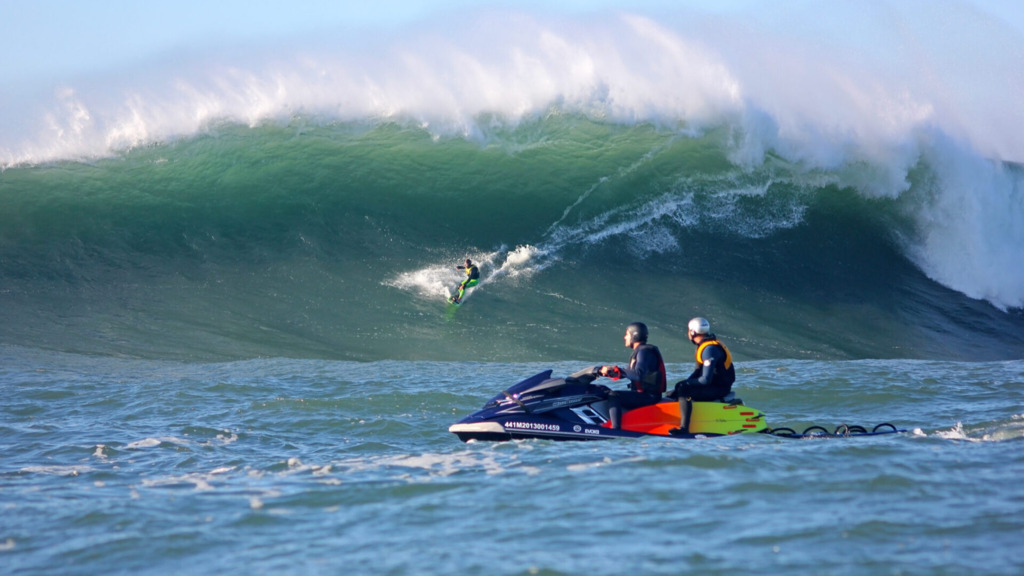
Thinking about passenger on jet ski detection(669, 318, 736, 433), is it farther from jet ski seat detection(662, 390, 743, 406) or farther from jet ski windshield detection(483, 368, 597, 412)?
jet ski windshield detection(483, 368, 597, 412)

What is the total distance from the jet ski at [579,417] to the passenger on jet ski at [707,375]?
0.38 feet

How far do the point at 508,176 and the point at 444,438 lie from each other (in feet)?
38.4

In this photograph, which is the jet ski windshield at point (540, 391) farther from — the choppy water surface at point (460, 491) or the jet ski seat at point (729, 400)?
the jet ski seat at point (729, 400)

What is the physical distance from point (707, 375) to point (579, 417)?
144cm

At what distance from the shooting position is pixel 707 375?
8828mm

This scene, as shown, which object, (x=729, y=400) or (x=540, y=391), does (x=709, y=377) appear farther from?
(x=540, y=391)

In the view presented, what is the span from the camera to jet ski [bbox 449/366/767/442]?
8305 millimetres

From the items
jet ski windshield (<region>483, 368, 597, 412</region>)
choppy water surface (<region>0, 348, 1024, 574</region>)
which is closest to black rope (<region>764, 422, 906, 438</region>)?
choppy water surface (<region>0, 348, 1024, 574</region>)

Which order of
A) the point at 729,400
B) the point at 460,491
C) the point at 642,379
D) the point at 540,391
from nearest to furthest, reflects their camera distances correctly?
the point at 460,491, the point at 540,391, the point at 642,379, the point at 729,400

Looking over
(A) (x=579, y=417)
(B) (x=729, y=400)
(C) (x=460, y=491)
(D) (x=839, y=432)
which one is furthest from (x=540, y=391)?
(D) (x=839, y=432)

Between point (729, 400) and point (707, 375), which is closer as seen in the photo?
point (707, 375)

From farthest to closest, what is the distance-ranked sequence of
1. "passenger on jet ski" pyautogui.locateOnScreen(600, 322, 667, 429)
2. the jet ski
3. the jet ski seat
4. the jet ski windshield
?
the jet ski seat, "passenger on jet ski" pyautogui.locateOnScreen(600, 322, 667, 429), the jet ski windshield, the jet ski

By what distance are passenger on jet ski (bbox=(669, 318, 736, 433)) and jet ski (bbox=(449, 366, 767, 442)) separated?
0.38 ft

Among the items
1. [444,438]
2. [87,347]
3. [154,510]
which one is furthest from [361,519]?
[87,347]
